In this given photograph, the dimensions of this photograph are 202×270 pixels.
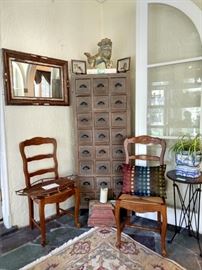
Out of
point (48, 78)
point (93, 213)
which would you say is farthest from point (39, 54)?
point (93, 213)

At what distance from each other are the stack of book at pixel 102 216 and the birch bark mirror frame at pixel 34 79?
1.27 m

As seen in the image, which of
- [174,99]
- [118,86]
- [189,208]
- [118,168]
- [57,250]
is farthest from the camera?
[118,168]

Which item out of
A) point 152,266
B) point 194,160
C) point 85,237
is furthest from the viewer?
point 85,237

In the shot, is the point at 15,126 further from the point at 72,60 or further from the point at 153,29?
the point at 153,29

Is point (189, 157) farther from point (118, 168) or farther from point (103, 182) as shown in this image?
point (103, 182)

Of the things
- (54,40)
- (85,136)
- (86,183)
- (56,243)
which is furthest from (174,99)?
(56,243)

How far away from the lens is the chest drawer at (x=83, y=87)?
2604mm

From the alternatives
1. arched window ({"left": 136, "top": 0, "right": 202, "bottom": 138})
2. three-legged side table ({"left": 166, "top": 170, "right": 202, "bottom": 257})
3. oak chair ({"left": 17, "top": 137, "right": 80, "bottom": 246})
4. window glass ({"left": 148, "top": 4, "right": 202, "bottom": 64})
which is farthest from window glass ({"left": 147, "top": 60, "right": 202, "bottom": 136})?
oak chair ({"left": 17, "top": 137, "right": 80, "bottom": 246})

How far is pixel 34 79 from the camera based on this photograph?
249cm

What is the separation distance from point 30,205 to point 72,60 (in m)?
1.66

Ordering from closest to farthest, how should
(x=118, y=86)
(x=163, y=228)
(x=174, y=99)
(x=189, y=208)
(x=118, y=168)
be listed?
1. (x=163, y=228)
2. (x=189, y=208)
3. (x=174, y=99)
4. (x=118, y=86)
5. (x=118, y=168)

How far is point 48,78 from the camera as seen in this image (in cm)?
263

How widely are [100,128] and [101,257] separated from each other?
130cm

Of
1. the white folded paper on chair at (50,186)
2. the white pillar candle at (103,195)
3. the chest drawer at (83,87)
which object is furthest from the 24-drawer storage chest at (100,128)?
the white folded paper on chair at (50,186)
